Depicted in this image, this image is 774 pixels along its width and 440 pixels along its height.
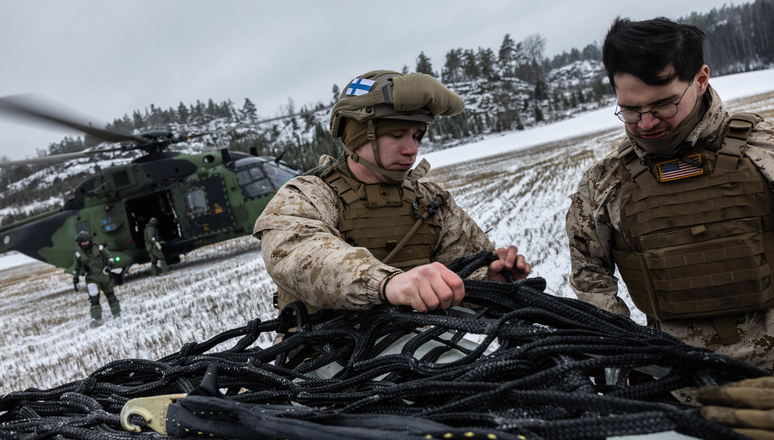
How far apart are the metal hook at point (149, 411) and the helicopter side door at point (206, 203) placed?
1075 centimetres

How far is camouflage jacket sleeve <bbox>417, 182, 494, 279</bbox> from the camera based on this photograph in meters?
2.42

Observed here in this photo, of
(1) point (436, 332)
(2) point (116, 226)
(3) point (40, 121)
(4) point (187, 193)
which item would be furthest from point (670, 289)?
(2) point (116, 226)

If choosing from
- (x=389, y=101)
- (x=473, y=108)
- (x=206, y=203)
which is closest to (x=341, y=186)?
(x=389, y=101)

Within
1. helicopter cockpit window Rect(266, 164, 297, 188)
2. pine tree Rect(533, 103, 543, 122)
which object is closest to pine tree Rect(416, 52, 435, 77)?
pine tree Rect(533, 103, 543, 122)

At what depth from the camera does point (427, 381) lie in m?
1.10

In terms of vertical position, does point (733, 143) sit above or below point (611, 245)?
above

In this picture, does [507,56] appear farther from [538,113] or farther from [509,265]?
[509,265]

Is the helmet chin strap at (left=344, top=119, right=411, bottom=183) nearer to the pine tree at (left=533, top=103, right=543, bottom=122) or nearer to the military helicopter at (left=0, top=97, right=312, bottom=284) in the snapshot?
the military helicopter at (left=0, top=97, right=312, bottom=284)

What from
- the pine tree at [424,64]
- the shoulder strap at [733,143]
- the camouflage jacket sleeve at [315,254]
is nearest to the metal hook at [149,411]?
the camouflage jacket sleeve at [315,254]

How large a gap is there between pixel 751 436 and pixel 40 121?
7171 millimetres

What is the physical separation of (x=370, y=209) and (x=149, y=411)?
1.21 metres

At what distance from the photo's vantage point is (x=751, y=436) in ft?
2.59

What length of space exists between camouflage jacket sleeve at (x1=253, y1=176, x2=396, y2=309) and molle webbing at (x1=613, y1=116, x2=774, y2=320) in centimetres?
119

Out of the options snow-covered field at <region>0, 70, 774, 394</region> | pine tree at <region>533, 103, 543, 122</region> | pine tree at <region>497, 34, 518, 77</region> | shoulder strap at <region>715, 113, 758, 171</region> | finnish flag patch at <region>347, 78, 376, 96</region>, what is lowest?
snow-covered field at <region>0, 70, 774, 394</region>
